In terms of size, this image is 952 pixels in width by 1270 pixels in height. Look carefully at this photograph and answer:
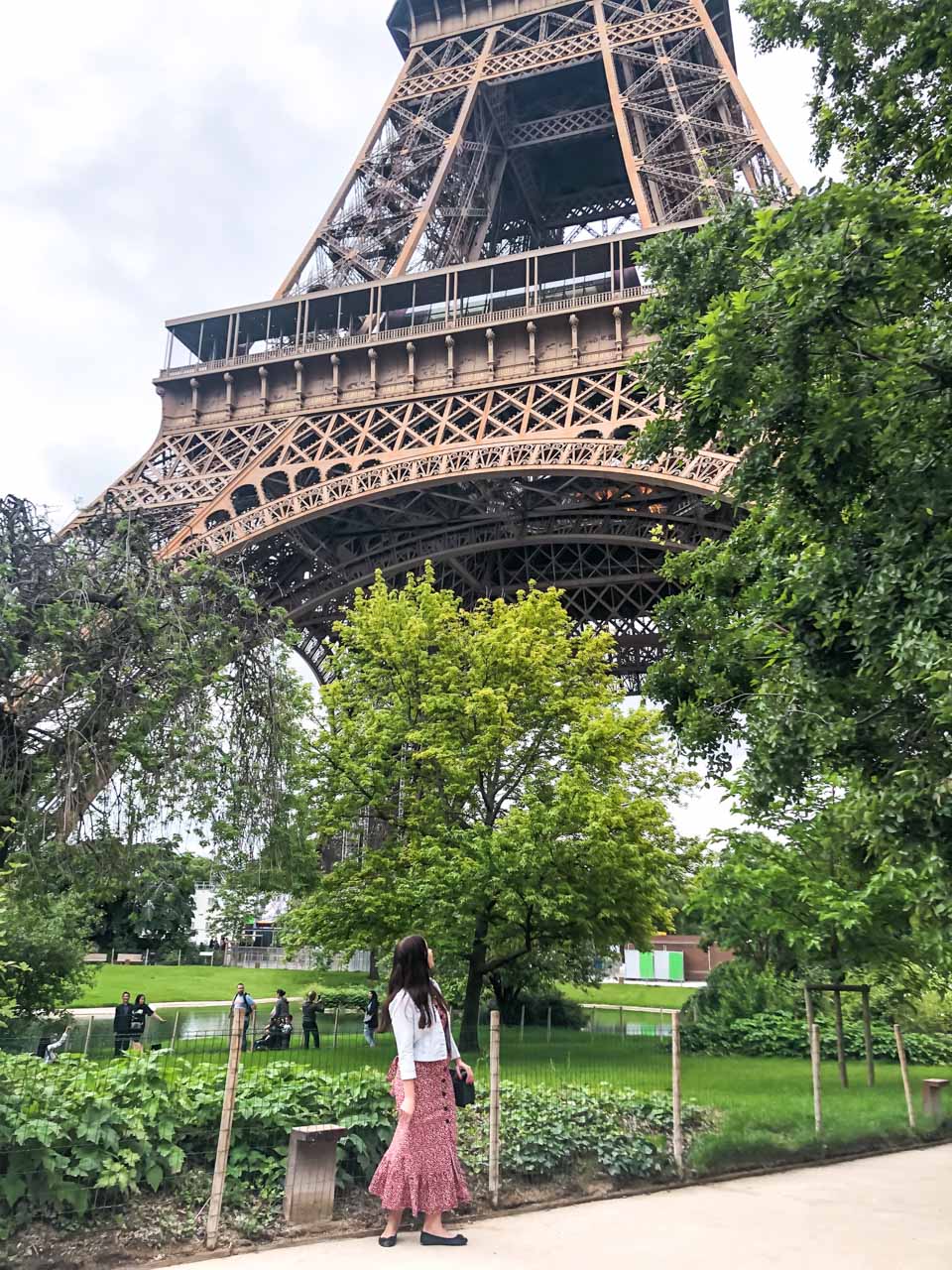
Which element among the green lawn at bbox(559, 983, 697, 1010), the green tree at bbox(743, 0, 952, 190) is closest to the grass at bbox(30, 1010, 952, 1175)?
the green tree at bbox(743, 0, 952, 190)

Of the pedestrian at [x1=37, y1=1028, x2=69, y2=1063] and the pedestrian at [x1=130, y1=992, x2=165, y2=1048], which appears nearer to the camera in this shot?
the pedestrian at [x1=37, y1=1028, x2=69, y2=1063]

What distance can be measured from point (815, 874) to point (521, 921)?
469 cm

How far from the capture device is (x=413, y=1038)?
17.8 feet

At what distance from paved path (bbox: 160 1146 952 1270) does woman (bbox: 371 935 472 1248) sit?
0.70 feet

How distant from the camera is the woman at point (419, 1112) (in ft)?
17.3

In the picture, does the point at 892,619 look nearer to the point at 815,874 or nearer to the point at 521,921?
the point at 815,874

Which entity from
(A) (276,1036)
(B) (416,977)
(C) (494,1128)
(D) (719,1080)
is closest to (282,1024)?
(A) (276,1036)

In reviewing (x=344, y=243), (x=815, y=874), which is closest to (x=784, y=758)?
(x=815, y=874)

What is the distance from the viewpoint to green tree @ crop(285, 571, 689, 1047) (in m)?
15.1

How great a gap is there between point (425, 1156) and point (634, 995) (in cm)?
3238

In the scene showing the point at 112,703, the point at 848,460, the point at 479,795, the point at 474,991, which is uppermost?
the point at 848,460

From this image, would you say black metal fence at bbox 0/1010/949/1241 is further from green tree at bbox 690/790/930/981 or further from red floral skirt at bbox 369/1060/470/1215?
green tree at bbox 690/790/930/981

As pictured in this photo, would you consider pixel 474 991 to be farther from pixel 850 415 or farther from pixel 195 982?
pixel 195 982

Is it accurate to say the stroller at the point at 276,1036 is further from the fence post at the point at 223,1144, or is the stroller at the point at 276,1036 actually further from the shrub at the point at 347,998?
the shrub at the point at 347,998
